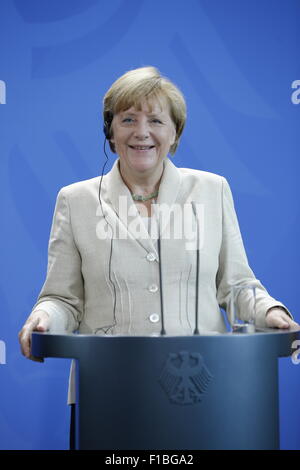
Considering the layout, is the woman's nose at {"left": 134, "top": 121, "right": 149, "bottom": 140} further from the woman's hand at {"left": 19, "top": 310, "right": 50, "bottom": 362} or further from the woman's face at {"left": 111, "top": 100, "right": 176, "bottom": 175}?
the woman's hand at {"left": 19, "top": 310, "right": 50, "bottom": 362}

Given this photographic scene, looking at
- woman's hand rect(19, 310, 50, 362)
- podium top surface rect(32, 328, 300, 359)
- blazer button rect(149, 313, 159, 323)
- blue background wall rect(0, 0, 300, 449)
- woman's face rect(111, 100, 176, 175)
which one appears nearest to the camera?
podium top surface rect(32, 328, 300, 359)

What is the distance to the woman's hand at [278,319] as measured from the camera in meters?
1.84

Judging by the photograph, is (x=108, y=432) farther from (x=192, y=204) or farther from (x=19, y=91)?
(x=19, y=91)

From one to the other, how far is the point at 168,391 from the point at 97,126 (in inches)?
74.7

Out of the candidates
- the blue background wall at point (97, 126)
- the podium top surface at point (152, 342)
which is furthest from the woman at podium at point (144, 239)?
the blue background wall at point (97, 126)

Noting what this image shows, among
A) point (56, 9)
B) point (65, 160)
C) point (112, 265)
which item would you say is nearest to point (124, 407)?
point (112, 265)

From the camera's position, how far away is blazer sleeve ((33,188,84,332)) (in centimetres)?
218

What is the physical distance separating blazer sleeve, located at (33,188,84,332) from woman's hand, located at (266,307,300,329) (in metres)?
0.54

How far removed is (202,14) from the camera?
330cm

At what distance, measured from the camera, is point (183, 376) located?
5.08 ft

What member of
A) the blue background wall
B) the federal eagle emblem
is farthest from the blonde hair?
the blue background wall

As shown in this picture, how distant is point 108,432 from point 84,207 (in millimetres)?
803

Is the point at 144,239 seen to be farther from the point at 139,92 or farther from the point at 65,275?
the point at 139,92

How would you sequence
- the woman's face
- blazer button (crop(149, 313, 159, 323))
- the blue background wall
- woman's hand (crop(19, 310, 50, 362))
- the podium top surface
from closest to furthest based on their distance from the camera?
the podium top surface < woman's hand (crop(19, 310, 50, 362)) < blazer button (crop(149, 313, 159, 323)) < the woman's face < the blue background wall
